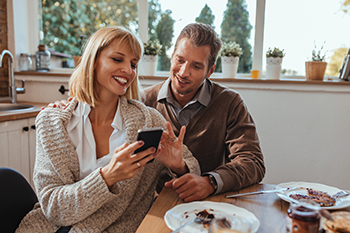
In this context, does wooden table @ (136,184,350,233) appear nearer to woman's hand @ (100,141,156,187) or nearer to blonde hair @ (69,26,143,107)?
woman's hand @ (100,141,156,187)

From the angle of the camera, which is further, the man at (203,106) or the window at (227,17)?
the window at (227,17)

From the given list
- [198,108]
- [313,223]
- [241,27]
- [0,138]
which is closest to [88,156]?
[198,108]

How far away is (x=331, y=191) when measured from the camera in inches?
47.3

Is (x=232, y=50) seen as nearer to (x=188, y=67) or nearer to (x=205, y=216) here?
(x=188, y=67)

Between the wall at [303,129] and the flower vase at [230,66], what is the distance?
93 mm

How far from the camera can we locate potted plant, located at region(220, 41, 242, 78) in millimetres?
2486

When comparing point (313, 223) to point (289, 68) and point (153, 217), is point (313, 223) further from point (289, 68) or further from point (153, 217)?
point (289, 68)

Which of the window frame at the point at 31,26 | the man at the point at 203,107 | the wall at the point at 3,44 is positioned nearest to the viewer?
the man at the point at 203,107

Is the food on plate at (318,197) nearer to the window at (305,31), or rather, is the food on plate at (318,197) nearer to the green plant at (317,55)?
the green plant at (317,55)

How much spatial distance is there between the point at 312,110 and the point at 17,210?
204 centimetres

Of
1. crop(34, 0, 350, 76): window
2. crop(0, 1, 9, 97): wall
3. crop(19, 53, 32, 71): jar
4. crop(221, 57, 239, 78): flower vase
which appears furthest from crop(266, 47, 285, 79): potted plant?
crop(0, 1, 9, 97): wall

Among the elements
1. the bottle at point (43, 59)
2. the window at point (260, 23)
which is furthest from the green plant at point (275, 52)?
the bottle at point (43, 59)

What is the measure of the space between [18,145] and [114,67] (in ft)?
4.37

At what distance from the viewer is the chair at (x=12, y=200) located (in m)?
1.12
